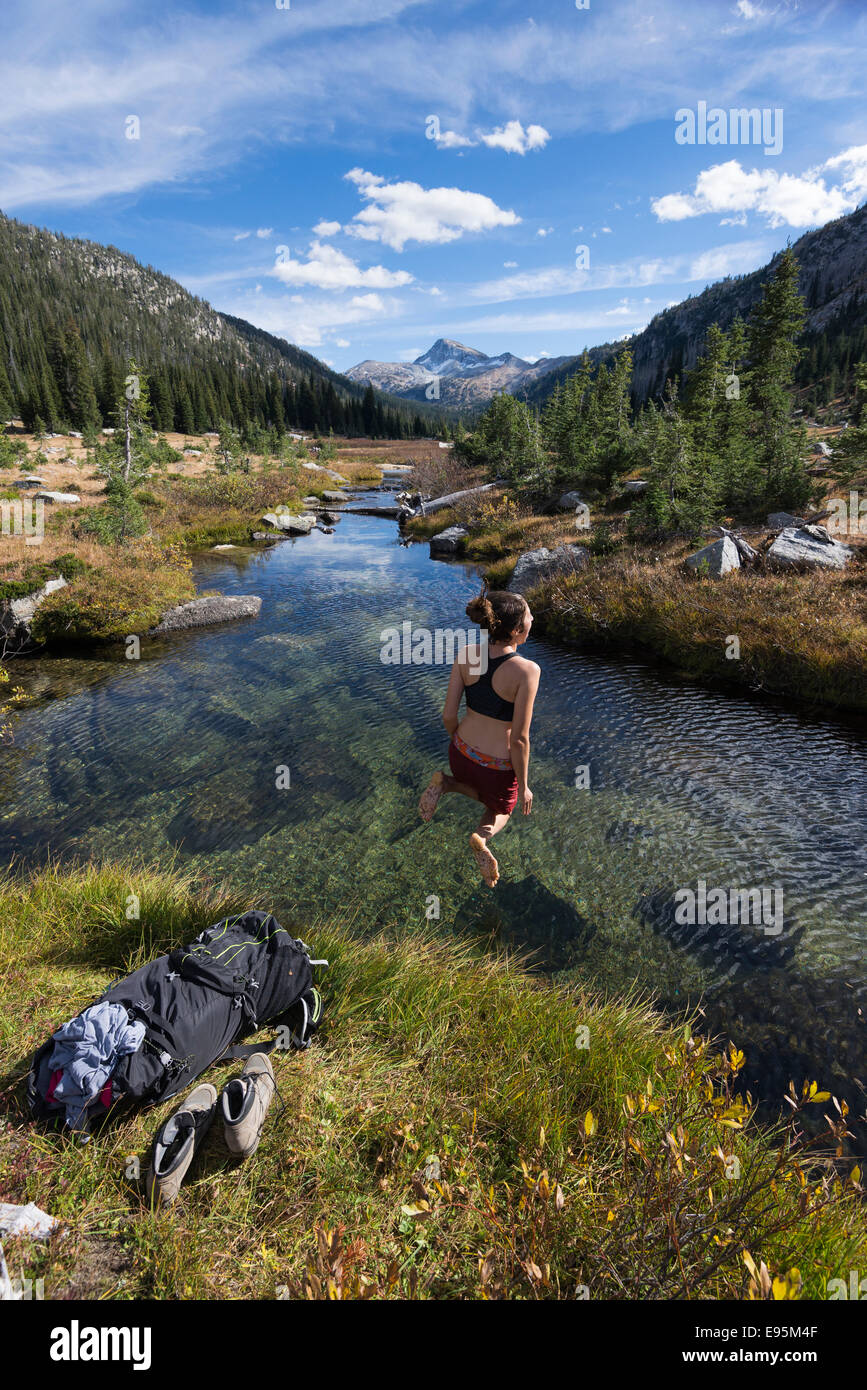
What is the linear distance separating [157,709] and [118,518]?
15.2 m

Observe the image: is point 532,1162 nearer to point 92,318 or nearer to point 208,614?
point 208,614

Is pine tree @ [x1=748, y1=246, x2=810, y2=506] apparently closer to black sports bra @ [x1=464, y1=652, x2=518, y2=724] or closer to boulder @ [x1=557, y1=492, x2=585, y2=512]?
boulder @ [x1=557, y1=492, x2=585, y2=512]

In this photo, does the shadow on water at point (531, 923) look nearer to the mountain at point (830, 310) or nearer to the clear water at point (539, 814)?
the clear water at point (539, 814)

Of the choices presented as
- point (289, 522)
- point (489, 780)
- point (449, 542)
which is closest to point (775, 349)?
point (449, 542)

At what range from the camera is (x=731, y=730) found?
12695 millimetres

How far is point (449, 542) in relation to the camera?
3216 cm

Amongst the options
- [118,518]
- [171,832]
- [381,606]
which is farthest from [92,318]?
[171,832]

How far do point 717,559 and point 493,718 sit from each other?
52.5 feet

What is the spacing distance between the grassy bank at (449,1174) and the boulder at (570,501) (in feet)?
98.2

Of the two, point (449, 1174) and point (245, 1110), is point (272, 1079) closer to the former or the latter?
point (245, 1110)

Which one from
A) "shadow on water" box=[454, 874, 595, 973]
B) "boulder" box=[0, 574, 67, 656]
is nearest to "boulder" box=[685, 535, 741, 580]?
"shadow on water" box=[454, 874, 595, 973]

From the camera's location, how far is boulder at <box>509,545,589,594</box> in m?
22.5

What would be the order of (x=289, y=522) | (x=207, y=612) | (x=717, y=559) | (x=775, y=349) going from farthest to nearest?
1. (x=289, y=522)
2. (x=775, y=349)
3. (x=207, y=612)
4. (x=717, y=559)

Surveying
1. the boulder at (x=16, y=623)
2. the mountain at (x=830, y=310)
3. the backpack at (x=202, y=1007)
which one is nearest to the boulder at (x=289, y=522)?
the boulder at (x=16, y=623)
